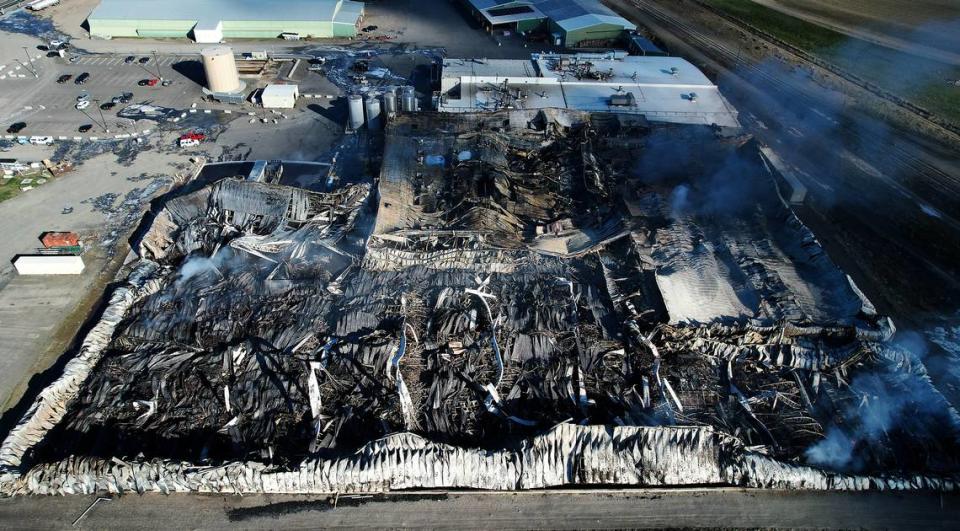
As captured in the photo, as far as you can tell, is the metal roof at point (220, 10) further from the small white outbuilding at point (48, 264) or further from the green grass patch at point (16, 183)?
the small white outbuilding at point (48, 264)

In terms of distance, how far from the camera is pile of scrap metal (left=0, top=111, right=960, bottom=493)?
1845 cm

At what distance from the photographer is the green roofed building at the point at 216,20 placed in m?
59.8

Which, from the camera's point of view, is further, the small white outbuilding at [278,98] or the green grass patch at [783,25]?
the green grass patch at [783,25]

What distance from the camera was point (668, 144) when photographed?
1423 inches

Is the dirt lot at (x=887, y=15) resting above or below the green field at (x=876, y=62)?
above

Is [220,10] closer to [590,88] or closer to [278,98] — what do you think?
[278,98]

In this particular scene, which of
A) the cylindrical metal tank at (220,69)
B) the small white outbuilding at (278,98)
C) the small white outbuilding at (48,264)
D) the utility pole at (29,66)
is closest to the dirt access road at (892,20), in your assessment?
the small white outbuilding at (278,98)

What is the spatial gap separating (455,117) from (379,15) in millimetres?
38634

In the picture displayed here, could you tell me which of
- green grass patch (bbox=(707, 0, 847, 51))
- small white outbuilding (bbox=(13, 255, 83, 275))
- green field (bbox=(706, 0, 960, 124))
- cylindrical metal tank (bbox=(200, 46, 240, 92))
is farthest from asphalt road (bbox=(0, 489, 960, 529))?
green grass patch (bbox=(707, 0, 847, 51))

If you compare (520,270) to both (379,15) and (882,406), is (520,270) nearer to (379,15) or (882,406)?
(882,406)

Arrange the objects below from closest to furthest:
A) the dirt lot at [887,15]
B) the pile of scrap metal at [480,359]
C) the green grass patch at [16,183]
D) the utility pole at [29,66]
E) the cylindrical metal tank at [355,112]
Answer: the pile of scrap metal at [480,359] < the green grass patch at [16,183] < the cylindrical metal tank at [355,112] < the utility pole at [29,66] < the dirt lot at [887,15]

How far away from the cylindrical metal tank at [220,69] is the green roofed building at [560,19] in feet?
92.4

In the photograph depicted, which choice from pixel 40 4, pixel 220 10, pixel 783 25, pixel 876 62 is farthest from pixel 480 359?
pixel 40 4

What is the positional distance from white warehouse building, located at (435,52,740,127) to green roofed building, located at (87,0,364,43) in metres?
20.3
